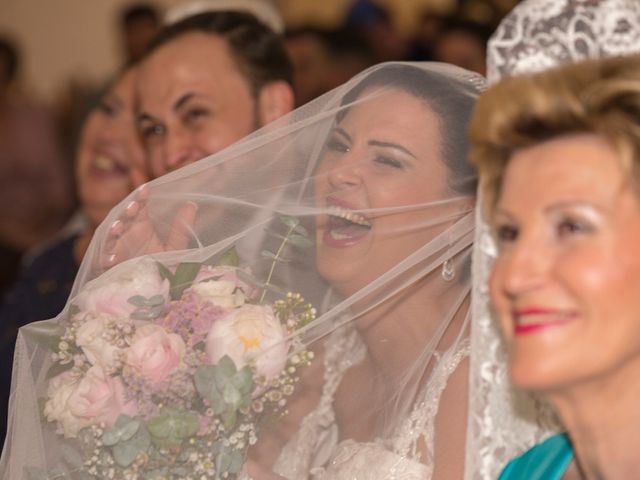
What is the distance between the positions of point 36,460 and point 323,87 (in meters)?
2.40

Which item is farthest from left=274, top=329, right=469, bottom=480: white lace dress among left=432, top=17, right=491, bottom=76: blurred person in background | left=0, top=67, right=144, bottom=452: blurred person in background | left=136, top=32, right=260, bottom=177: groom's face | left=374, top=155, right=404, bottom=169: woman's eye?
left=432, top=17, right=491, bottom=76: blurred person in background

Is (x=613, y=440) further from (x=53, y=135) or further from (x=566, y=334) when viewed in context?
(x=53, y=135)

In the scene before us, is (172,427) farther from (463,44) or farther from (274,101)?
(463,44)

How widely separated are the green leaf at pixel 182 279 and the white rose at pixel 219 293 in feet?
0.06

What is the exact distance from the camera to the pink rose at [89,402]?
6.54 feet

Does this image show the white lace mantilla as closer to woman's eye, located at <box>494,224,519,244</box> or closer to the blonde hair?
the blonde hair

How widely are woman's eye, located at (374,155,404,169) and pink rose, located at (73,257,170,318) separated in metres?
0.47

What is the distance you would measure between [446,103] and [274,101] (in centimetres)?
79

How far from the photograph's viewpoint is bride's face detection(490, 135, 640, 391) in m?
1.58

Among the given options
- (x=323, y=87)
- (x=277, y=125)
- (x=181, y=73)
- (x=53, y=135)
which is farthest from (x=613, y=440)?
(x=53, y=135)

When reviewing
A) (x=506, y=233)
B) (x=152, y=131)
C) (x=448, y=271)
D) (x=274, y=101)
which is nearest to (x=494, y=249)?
(x=506, y=233)

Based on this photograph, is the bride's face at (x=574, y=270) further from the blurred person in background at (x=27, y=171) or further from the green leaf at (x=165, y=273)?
the blurred person in background at (x=27, y=171)

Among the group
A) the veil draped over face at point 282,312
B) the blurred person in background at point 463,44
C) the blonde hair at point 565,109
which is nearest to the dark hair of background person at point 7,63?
the blurred person in background at point 463,44

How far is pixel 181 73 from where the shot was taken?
9.63 ft
